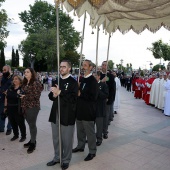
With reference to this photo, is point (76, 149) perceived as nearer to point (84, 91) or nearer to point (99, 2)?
point (84, 91)

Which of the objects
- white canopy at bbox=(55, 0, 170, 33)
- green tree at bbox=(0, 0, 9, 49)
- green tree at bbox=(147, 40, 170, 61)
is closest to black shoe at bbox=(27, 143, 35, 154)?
white canopy at bbox=(55, 0, 170, 33)

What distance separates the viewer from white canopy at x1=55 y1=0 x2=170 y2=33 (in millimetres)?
4035

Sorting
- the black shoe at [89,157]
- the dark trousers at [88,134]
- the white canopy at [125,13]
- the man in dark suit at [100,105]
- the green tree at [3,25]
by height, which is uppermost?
the green tree at [3,25]

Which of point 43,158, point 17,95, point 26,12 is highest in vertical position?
point 26,12

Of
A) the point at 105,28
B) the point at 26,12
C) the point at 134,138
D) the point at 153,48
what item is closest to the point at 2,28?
the point at 105,28

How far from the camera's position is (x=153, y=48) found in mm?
40938

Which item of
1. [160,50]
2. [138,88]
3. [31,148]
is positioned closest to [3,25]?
[138,88]

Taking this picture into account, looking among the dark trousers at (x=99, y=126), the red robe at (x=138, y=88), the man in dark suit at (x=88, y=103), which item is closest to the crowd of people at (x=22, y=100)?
the man in dark suit at (x=88, y=103)

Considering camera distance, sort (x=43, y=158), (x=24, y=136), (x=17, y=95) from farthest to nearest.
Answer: (x=24, y=136), (x=17, y=95), (x=43, y=158)

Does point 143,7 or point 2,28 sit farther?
point 2,28

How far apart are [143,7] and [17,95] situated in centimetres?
340

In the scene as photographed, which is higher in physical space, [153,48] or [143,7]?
[153,48]

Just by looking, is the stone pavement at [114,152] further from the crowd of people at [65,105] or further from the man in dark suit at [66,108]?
the man in dark suit at [66,108]

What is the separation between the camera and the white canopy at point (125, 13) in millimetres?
4035
